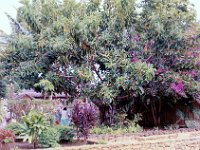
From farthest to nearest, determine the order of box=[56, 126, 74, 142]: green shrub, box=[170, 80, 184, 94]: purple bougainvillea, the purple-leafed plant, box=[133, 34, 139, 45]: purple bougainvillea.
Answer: box=[133, 34, 139, 45]: purple bougainvillea
box=[170, 80, 184, 94]: purple bougainvillea
box=[56, 126, 74, 142]: green shrub
the purple-leafed plant

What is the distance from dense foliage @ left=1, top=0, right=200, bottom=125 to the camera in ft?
47.2

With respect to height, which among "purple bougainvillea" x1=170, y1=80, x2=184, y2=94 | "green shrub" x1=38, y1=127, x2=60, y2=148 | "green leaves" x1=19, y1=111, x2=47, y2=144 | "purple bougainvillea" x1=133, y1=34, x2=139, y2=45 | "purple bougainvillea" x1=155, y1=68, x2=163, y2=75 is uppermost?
"purple bougainvillea" x1=133, y1=34, x2=139, y2=45

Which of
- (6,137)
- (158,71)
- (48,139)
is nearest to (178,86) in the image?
(158,71)

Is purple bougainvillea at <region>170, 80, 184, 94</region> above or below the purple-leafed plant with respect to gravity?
above

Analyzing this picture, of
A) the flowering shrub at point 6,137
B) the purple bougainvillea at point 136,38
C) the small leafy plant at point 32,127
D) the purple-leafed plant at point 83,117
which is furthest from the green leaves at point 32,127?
the purple bougainvillea at point 136,38

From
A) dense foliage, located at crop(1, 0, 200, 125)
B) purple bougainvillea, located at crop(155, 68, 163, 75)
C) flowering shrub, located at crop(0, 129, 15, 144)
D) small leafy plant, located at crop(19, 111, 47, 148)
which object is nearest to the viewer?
flowering shrub, located at crop(0, 129, 15, 144)

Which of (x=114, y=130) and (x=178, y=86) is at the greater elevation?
(x=178, y=86)

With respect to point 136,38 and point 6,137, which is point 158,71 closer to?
point 136,38

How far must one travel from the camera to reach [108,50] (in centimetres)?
1486

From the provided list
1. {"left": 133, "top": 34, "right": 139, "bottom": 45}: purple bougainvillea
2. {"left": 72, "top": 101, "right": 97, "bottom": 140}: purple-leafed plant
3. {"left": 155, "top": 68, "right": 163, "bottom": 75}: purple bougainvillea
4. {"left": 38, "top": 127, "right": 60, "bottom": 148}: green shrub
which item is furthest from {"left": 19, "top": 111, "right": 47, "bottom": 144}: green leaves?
{"left": 133, "top": 34, "right": 139, "bottom": 45}: purple bougainvillea

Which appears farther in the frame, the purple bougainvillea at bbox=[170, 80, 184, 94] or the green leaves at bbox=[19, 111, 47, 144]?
the purple bougainvillea at bbox=[170, 80, 184, 94]

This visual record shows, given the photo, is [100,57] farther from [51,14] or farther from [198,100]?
[198,100]

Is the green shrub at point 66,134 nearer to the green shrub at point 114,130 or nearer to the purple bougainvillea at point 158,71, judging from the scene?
the green shrub at point 114,130

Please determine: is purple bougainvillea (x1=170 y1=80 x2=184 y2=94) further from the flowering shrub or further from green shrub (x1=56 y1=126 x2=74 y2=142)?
the flowering shrub
